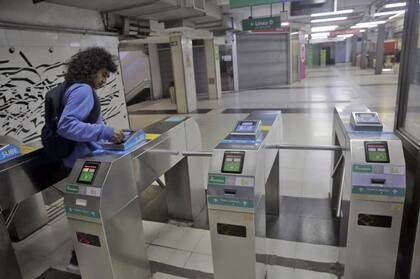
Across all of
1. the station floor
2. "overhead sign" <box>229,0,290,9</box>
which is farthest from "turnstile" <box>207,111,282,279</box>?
"overhead sign" <box>229,0,290,9</box>

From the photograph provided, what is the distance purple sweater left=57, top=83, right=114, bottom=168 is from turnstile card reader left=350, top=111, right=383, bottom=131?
4.25ft

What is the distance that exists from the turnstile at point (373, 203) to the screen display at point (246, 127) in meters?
0.49

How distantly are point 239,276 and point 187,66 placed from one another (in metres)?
6.08

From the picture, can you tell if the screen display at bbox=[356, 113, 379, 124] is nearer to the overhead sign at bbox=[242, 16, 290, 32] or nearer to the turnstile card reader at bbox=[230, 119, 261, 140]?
the turnstile card reader at bbox=[230, 119, 261, 140]

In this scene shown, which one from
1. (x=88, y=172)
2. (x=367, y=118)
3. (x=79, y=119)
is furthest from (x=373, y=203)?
(x=79, y=119)

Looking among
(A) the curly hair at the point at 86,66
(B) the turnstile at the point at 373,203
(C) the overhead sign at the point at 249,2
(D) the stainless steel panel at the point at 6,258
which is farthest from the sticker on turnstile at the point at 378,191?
(C) the overhead sign at the point at 249,2

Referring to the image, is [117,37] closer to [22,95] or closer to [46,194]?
[22,95]

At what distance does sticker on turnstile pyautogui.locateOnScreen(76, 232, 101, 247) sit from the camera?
144cm

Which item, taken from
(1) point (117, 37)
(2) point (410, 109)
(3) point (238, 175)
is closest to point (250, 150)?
(3) point (238, 175)

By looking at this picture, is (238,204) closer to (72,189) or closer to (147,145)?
(147,145)

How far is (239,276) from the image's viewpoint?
1.48 metres

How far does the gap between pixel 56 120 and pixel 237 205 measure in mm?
1044

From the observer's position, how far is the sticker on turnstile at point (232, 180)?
1.33 metres

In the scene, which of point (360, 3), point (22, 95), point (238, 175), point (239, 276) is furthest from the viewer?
point (360, 3)
